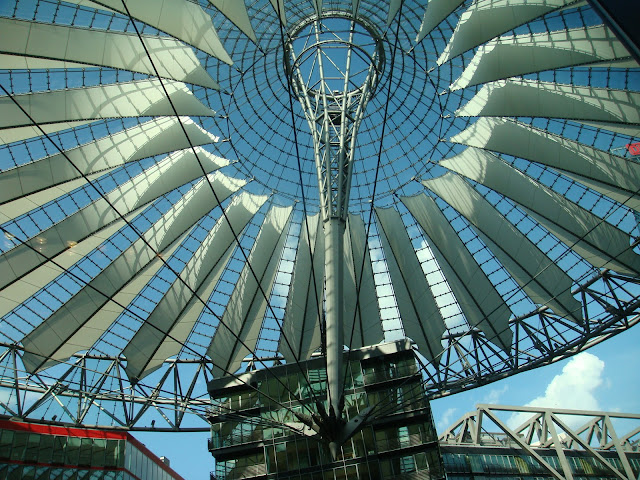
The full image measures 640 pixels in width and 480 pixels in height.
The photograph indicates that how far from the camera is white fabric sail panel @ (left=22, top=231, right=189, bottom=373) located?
2775 cm

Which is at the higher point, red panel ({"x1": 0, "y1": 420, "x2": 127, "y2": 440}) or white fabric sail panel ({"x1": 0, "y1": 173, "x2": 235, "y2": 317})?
white fabric sail panel ({"x1": 0, "y1": 173, "x2": 235, "y2": 317})

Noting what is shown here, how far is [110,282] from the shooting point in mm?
27891

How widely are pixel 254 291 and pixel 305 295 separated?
3.04m

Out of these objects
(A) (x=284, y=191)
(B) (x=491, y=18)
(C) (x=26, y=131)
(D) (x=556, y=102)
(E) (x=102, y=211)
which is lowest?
(D) (x=556, y=102)

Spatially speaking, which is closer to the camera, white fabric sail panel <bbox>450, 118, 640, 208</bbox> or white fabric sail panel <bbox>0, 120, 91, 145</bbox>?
white fabric sail panel <bbox>0, 120, 91, 145</bbox>

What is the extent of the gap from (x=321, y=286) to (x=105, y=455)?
1689cm

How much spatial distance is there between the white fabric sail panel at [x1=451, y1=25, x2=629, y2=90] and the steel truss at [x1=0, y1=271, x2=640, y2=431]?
44.0 feet

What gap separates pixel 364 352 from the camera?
3350 cm

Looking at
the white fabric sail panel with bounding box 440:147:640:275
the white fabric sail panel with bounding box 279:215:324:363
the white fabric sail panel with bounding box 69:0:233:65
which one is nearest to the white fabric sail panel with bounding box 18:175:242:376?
the white fabric sail panel with bounding box 279:215:324:363

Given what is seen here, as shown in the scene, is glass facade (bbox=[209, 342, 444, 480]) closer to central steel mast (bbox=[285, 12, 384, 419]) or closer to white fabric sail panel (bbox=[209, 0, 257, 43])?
central steel mast (bbox=[285, 12, 384, 419])

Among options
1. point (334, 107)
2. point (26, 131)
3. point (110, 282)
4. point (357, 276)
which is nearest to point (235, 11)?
point (26, 131)

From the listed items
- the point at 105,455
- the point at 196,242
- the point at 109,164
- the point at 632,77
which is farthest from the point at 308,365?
the point at 632,77

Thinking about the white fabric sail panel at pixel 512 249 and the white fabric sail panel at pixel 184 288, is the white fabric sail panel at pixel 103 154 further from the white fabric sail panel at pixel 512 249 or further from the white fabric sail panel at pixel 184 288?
the white fabric sail panel at pixel 512 249

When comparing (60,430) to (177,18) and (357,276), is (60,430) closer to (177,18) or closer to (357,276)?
(357,276)
